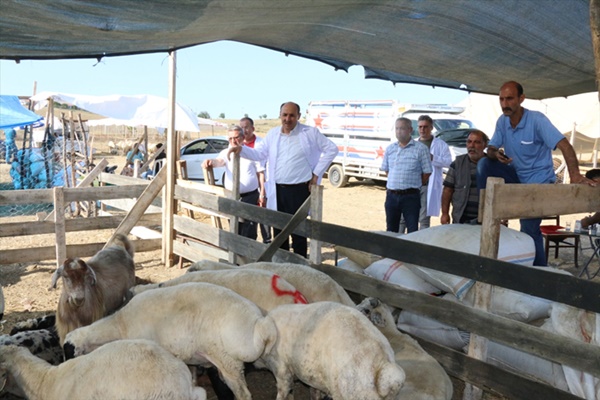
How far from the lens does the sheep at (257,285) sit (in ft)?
12.2

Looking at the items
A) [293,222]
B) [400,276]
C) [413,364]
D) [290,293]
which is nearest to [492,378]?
[413,364]

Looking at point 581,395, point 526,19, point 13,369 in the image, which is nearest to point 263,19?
point 526,19

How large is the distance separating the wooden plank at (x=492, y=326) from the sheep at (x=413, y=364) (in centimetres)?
15

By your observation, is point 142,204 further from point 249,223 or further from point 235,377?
point 235,377

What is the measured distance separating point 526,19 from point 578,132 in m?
21.9

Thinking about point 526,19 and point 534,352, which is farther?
point 526,19

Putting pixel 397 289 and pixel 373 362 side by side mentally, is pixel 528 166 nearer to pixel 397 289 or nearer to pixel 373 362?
pixel 397 289

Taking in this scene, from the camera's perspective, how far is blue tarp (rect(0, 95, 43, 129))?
1609 cm

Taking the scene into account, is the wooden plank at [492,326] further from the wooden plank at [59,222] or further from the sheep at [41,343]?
the wooden plank at [59,222]

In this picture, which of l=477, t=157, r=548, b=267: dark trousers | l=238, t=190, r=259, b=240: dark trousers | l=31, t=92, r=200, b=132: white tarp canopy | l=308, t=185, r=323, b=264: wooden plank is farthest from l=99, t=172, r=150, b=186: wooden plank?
l=477, t=157, r=548, b=267: dark trousers

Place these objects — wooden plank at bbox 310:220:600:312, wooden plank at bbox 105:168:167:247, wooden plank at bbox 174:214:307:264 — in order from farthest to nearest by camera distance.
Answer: wooden plank at bbox 105:168:167:247 < wooden plank at bbox 174:214:307:264 < wooden plank at bbox 310:220:600:312

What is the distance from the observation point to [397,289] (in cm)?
402

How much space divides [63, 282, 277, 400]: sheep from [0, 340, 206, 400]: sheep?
312 millimetres

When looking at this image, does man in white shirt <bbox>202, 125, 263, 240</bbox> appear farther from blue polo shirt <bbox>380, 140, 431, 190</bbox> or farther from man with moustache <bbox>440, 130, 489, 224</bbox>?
man with moustache <bbox>440, 130, 489, 224</bbox>
